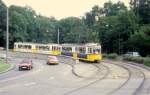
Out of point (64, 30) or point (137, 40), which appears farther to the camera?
point (64, 30)

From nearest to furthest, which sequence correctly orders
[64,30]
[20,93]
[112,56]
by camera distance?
[20,93] < [112,56] < [64,30]

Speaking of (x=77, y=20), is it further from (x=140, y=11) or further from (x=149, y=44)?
(x=149, y=44)

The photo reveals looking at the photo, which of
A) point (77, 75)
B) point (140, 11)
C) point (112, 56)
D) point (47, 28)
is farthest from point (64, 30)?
point (77, 75)

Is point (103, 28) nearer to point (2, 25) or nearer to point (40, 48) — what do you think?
point (40, 48)

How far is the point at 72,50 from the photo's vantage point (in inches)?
3241

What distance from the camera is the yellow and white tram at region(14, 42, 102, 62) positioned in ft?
235

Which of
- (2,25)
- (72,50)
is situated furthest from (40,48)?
(2,25)

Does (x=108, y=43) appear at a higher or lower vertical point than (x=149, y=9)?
lower

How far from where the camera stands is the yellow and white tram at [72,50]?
71.6 metres

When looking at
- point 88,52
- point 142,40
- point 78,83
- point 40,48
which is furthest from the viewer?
point 40,48

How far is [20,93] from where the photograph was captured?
30.7 m

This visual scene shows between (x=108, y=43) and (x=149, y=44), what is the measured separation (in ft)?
67.2

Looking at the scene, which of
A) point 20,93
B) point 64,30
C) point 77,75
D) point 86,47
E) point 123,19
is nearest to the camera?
point 20,93

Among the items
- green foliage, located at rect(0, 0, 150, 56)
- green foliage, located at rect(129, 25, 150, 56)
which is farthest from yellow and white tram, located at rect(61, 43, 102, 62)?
green foliage, located at rect(0, 0, 150, 56)
